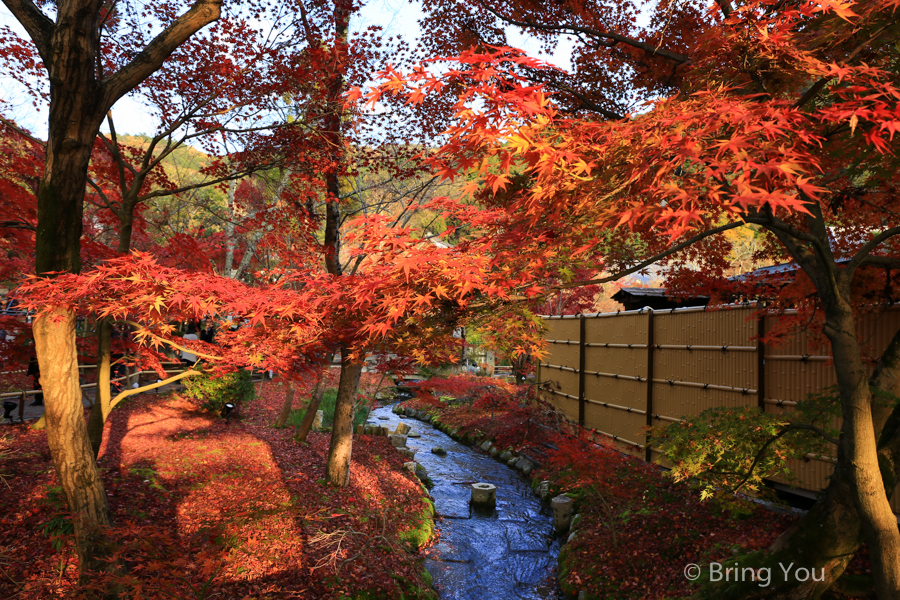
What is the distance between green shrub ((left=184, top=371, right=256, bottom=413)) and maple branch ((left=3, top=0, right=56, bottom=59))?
7026 mm

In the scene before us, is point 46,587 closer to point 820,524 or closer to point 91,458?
point 91,458

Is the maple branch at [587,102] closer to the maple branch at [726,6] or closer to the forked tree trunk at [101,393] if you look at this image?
the maple branch at [726,6]

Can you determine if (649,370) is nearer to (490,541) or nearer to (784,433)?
(490,541)

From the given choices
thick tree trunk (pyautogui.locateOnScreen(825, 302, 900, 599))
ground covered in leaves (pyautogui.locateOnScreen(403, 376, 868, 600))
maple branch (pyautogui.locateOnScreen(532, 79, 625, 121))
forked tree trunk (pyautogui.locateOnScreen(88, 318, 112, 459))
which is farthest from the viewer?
maple branch (pyautogui.locateOnScreen(532, 79, 625, 121))

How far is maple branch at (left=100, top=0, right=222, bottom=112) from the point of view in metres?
4.61

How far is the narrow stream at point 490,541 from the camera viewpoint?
20.0ft

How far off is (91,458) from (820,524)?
6329mm

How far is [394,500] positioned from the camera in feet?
24.5

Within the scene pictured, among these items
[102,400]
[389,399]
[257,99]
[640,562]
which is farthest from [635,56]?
[389,399]

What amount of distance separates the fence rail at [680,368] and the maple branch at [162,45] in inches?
259

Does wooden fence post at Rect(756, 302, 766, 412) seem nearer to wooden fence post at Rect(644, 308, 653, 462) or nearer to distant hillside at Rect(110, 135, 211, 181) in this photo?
wooden fence post at Rect(644, 308, 653, 462)

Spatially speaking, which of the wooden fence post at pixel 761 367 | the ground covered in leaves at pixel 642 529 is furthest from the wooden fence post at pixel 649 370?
the wooden fence post at pixel 761 367

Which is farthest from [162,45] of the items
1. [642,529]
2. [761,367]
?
[761,367]

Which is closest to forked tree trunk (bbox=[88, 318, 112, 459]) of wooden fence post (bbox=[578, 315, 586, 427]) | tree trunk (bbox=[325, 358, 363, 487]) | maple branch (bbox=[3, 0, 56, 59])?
tree trunk (bbox=[325, 358, 363, 487])
